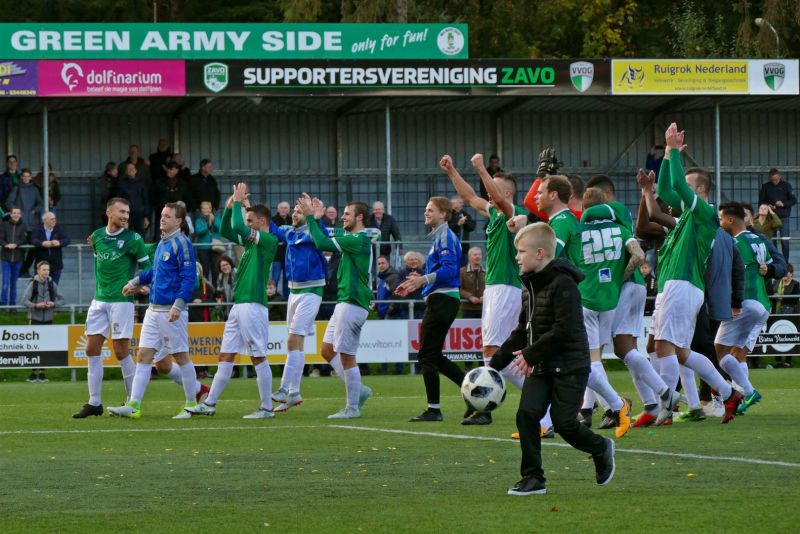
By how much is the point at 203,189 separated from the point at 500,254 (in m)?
17.0

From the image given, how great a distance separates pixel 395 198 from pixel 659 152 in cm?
641

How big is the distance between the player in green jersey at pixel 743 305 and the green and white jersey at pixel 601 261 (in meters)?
2.97

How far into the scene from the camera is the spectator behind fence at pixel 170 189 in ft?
95.8

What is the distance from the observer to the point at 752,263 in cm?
1574

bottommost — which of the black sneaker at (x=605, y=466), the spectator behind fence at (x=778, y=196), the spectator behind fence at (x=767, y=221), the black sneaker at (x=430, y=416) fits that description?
the black sneaker at (x=430, y=416)

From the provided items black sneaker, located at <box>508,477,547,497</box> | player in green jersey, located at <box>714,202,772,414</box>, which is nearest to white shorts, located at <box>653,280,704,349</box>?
player in green jersey, located at <box>714,202,772,414</box>

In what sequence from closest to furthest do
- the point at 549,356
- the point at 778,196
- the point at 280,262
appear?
the point at 549,356 < the point at 280,262 < the point at 778,196

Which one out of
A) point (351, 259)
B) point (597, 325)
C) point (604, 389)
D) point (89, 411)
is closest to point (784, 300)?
point (351, 259)

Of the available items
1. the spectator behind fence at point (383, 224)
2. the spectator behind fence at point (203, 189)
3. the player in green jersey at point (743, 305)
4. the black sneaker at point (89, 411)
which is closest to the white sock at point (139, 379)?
the black sneaker at point (89, 411)

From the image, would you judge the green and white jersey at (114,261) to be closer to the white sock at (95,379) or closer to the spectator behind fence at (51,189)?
the white sock at (95,379)

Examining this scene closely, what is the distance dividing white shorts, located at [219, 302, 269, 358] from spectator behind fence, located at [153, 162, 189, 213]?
552 inches

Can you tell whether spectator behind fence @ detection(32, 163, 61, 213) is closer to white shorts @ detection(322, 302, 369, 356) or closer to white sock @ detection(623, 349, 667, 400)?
white shorts @ detection(322, 302, 369, 356)

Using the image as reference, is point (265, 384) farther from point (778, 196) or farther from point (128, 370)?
point (778, 196)

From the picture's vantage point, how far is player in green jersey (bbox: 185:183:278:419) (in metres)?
15.4
